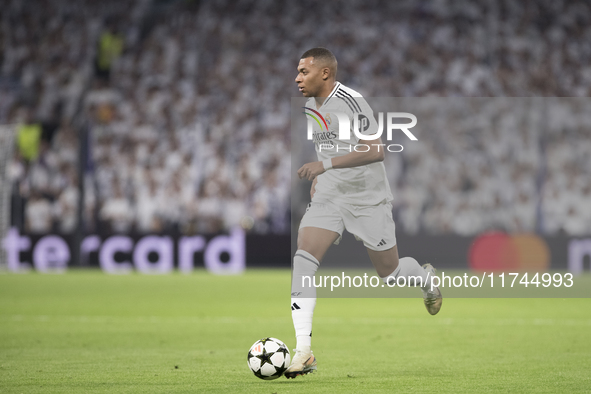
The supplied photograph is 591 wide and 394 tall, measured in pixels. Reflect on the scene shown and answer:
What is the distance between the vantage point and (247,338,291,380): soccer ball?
19.1 ft

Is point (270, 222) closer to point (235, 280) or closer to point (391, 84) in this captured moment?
point (235, 280)

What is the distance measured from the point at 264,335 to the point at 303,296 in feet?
9.78

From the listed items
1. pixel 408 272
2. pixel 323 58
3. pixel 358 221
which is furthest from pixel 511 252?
pixel 323 58

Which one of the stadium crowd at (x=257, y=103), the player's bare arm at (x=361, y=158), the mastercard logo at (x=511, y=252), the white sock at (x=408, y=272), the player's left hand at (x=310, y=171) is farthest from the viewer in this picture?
the stadium crowd at (x=257, y=103)

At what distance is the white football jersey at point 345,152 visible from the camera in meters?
6.07

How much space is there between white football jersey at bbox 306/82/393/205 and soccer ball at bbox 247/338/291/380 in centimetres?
116

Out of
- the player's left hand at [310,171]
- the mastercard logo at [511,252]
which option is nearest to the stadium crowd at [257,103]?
the mastercard logo at [511,252]

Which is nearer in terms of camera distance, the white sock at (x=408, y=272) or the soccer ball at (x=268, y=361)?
the soccer ball at (x=268, y=361)

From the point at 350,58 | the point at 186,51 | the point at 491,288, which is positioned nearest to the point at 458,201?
the point at 491,288

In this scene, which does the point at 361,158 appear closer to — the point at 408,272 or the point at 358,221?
the point at 358,221

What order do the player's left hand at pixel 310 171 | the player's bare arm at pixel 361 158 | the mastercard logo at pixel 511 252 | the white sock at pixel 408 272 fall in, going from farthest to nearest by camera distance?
1. the mastercard logo at pixel 511 252
2. the white sock at pixel 408 272
3. the player's bare arm at pixel 361 158
4. the player's left hand at pixel 310 171

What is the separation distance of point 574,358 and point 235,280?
10.7 meters

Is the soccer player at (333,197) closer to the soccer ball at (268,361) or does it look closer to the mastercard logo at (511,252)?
the soccer ball at (268,361)

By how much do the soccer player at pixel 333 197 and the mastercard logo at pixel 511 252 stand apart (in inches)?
470
